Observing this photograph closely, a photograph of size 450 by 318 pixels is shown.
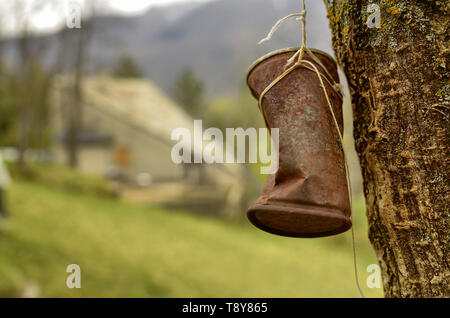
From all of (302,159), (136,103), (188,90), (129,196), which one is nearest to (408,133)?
(302,159)

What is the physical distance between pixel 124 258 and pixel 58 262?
1.27 meters

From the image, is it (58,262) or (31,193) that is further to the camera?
(31,193)

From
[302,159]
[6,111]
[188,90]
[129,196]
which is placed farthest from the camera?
[188,90]

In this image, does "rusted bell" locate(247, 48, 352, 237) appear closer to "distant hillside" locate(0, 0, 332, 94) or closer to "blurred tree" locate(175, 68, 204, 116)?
"distant hillside" locate(0, 0, 332, 94)

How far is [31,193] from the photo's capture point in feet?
35.0

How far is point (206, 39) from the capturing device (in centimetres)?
4078

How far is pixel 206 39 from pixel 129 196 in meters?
29.4

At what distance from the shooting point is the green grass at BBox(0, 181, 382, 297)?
6.20m

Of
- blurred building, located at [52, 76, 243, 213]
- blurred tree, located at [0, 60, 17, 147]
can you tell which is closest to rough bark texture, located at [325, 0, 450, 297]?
blurred building, located at [52, 76, 243, 213]

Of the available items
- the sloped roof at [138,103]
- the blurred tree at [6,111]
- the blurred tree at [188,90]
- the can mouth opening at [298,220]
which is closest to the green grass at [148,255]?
the can mouth opening at [298,220]

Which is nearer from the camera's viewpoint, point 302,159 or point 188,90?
point 302,159

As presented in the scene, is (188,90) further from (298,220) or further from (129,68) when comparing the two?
(298,220)
